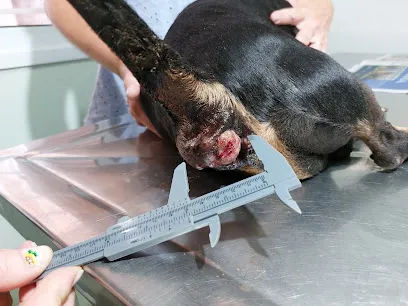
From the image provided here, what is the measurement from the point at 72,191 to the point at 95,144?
0.35 m

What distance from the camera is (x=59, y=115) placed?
6.83ft

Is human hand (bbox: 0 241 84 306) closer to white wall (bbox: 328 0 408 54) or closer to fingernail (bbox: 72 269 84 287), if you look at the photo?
fingernail (bbox: 72 269 84 287)

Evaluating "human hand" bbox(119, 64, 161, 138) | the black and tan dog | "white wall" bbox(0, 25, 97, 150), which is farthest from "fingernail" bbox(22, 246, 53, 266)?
"white wall" bbox(0, 25, 97, 150)

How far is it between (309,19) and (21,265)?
1.07 m

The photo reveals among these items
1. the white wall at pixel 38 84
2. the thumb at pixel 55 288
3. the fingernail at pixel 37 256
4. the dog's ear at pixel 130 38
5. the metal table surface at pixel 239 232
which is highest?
the dog's ear at pixel 130 38

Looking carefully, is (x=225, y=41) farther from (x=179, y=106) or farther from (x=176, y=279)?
(x=176, y=279)

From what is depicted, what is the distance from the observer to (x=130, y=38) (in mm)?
659

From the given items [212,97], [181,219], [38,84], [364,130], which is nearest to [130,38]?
[212,97]

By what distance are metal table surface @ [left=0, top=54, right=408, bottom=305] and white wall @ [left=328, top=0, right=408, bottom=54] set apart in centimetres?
141

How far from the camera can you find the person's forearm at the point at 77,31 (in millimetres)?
1351

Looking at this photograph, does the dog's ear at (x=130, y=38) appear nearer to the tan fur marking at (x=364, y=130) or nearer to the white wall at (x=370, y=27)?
the tan fur marking at (x=364, y=130)

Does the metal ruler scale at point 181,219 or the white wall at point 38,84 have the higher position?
the metal ruler scale at point 181,219

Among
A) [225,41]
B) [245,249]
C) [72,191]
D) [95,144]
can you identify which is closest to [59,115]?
[95,144]

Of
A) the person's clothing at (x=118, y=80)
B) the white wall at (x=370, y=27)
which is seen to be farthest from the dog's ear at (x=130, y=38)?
the white wall at (x=370, y=27)
